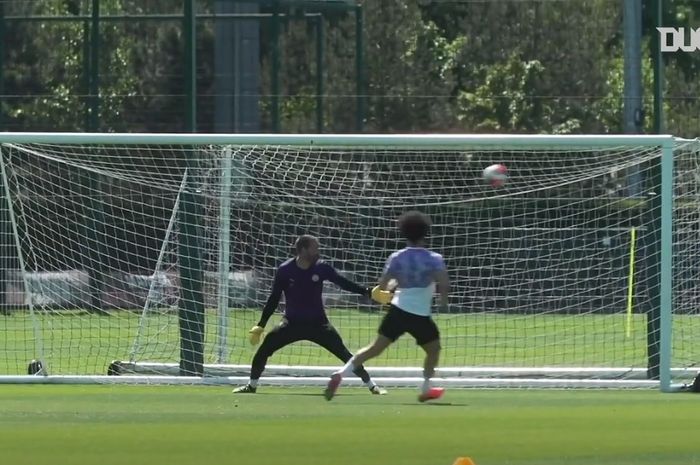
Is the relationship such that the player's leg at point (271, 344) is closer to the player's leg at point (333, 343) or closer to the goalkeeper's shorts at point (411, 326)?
the player's leg at point (333, 343)

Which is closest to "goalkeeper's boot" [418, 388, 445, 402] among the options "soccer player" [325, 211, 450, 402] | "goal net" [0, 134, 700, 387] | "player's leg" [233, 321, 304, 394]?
"soccer player" [325, 211, 450, 402]

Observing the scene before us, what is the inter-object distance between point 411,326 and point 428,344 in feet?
0.75

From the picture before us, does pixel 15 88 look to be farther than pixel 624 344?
Yes

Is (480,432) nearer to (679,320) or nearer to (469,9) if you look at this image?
(679,320)

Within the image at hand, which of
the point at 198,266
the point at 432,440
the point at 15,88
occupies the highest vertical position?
the point at 15,88

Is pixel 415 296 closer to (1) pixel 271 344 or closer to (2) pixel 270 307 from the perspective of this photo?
(2) pixel 270 307

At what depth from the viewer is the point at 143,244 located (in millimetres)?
23141

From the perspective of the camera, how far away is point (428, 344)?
576 inches

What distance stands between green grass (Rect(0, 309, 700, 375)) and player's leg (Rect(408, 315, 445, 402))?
3.86 meters

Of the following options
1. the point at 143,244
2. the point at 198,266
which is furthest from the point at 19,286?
the point at 198,266

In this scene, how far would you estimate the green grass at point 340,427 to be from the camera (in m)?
11.0

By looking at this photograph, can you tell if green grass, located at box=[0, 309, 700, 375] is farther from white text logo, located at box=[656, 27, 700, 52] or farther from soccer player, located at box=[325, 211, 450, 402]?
white text logo, located at box=[656, 27, 700, 52]

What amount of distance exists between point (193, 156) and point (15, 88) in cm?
1156

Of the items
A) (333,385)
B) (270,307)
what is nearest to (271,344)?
(270,307)
